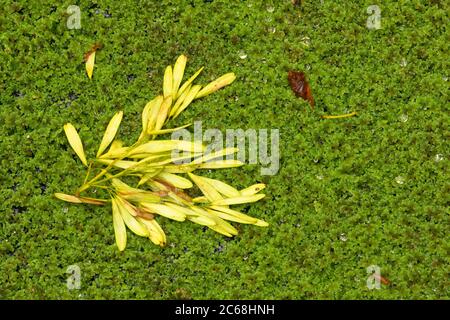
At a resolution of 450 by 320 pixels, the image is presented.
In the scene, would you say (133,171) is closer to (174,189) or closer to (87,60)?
(174,189)

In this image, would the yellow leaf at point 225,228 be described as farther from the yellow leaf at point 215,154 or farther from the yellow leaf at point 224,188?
the yellow leaf at point 215,154

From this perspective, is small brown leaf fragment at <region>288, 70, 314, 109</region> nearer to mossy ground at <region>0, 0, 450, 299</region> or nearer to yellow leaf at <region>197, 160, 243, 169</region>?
mossy ground at <region>0, 0, 450, 299</region>

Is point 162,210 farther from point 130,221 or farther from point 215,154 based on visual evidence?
point 215,154

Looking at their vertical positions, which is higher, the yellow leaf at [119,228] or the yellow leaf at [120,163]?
the yellow leaf at [120,163]

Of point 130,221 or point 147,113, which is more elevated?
point 147,113

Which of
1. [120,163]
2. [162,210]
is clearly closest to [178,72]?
[120,163]

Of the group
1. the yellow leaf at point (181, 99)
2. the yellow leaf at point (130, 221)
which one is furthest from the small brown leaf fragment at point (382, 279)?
the yellow leaf at point (181, 99)
